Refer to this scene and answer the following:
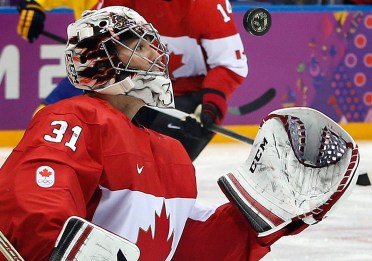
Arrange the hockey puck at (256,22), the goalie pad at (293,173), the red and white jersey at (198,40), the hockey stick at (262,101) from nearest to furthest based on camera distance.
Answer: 1. the goalie pad at (293,173)
2. the hockey puck at (256,22)
3. the red and white jersey at (198,40)
4. the hockey stick at (262,101)

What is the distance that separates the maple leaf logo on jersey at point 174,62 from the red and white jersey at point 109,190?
1909mm

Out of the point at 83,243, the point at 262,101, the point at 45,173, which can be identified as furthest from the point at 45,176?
Result: the point at 262,101

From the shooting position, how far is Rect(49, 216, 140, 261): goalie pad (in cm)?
188

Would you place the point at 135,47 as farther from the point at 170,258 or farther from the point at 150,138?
the point at 170,258

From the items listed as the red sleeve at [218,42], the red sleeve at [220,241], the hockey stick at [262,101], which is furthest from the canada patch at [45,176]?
the hockey stick at [262,101]

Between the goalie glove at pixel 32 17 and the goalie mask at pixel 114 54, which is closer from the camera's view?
the goalie mask at pixel 114 54

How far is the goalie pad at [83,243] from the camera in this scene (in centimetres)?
188

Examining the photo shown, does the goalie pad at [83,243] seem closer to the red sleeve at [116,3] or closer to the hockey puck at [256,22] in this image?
the hockey puck at [256,22]

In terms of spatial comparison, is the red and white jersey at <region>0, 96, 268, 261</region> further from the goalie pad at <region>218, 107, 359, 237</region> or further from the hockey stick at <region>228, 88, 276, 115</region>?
the hockey stick at <region>228, 88, 276, 115</region>

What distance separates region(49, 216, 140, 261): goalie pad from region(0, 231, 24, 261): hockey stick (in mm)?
61

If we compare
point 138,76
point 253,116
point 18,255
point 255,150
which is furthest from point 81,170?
point 253,116

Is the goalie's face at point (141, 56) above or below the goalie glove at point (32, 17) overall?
above

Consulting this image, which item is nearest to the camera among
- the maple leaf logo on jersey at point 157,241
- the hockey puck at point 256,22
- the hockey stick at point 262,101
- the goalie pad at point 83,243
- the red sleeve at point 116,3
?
the goalie pad at point 83,243

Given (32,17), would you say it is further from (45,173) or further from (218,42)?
(45,173)
